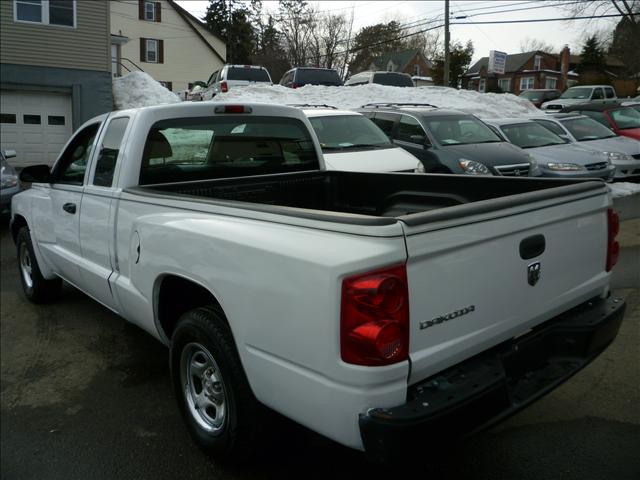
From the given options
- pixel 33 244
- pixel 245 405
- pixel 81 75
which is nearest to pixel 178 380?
pixel 245 405

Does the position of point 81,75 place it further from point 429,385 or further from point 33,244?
point 429,385

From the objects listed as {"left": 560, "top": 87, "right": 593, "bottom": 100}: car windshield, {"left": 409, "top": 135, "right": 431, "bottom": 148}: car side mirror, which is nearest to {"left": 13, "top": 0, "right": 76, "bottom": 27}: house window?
{"left": 409, "top": 135, "right": 431, "bottom": 148}: car side mirror

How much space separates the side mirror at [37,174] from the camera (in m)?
4.82

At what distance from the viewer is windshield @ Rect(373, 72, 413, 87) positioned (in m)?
24.2

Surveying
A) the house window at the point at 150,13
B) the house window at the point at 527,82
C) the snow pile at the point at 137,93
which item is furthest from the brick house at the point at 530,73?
the snow pile at the point at 137,93

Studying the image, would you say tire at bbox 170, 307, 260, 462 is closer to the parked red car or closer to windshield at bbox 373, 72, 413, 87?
the parked red car

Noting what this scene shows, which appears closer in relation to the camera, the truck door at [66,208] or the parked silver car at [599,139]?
the truck door at [66,208]

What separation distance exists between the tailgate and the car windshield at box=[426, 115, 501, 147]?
25.3 feet

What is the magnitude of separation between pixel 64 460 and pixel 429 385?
83.6 inches

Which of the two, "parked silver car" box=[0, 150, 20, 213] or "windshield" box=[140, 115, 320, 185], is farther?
"parked silver car" box=[0, 150, 20, 213]

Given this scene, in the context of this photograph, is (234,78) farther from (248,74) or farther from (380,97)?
(380,97)

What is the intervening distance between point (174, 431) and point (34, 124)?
16883 mm

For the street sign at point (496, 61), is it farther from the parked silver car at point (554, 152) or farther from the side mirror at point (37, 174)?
the side mirror at point (37, 174)

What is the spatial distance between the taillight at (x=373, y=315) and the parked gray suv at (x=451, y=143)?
7299mm
